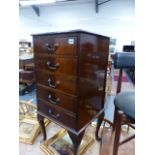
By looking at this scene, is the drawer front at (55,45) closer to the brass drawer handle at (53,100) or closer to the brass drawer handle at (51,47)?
the brass drawer handle at (51,47)

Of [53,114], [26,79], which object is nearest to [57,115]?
[53,114]

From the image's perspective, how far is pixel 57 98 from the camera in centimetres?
103

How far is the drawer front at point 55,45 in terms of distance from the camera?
0.85 m

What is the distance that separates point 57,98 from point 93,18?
6.10 meters

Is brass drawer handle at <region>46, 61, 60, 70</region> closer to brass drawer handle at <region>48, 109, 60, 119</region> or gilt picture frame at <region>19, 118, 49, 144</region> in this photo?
brass drawer handle at <region>48, 109, 60, 119</region>

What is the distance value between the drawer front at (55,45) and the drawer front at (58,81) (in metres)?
0.15

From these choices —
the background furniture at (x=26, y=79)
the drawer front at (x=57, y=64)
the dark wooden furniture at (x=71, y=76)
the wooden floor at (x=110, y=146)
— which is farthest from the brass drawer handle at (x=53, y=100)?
the background furniture at (x=26, y=79)

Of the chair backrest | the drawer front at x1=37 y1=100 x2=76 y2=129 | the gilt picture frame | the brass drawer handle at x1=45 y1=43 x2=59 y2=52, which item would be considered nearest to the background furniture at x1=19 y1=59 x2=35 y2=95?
the gilt picture frame

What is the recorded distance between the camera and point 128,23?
6.16 metres

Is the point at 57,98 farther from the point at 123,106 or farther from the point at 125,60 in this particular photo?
the point at 125,60

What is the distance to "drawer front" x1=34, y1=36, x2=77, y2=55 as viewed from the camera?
0.85m

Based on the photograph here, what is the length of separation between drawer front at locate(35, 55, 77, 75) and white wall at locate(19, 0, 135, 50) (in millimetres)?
4934
